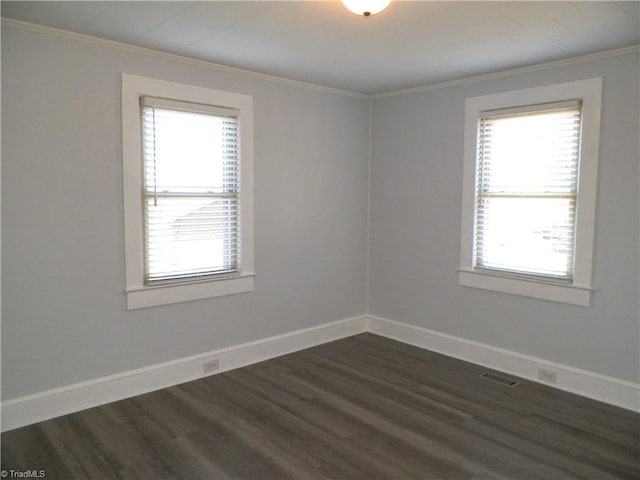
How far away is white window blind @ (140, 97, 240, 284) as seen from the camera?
357cm

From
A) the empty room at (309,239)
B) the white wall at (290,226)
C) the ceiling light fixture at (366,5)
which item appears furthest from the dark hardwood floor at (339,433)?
the ceiling light fixture at (366,5)

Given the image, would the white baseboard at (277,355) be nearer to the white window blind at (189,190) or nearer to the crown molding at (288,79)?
the white window blind at (189,190)

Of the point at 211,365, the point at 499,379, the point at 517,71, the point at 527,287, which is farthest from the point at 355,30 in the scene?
the point at 499,379

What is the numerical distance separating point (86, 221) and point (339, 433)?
2.14 metres

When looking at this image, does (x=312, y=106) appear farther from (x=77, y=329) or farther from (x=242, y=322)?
(x=77, y=329)

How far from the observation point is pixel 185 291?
12.5 ft

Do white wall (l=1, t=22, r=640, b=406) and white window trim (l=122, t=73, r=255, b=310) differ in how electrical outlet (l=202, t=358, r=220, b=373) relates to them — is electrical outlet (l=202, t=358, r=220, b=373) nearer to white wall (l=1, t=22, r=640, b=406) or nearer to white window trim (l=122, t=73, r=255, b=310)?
white wall (l=1, t=22, r=640, b=406)

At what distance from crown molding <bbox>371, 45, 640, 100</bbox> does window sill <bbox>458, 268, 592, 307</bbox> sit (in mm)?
1620

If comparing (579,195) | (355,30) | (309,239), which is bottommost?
(309,239)

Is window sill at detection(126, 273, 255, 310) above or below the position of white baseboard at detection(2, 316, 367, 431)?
above

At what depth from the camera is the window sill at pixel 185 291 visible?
139 inches

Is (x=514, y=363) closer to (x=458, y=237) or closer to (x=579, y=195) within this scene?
(x=458, y=237)

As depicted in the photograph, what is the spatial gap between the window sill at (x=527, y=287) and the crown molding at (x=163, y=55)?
6.96ft

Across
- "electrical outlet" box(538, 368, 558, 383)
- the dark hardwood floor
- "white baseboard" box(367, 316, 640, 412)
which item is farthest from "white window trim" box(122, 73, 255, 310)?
"electrical outlet" box(538, 368, 558, 383)
